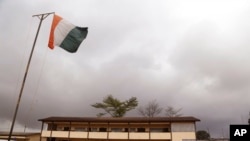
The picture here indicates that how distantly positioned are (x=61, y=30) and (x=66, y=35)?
0.42 meters

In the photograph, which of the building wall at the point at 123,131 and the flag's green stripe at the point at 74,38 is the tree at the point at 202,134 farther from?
the flag's green stripe at the point at 74,38

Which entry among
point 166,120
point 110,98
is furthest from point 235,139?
point 110,98

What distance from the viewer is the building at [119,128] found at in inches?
1534

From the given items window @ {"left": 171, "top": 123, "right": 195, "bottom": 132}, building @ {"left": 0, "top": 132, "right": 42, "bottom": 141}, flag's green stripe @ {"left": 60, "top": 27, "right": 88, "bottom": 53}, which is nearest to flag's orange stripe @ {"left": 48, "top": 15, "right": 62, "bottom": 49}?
flag's green stripe @ {"left": 60, "top": 27, "right": 88, "bottom": 53}

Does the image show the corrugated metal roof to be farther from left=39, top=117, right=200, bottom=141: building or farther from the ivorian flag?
the ivorian flag

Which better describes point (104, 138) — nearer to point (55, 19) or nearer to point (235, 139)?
point (55, 19)

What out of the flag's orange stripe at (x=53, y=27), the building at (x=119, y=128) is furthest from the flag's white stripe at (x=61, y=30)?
the building at (x=119, y=128)

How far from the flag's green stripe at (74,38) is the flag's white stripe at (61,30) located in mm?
184

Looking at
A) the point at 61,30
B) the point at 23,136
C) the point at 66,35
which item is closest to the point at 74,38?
the point at 66,35

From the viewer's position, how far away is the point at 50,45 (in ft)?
50.2

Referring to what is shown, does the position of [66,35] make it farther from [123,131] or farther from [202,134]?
[202,134]

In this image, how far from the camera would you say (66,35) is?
1566cm

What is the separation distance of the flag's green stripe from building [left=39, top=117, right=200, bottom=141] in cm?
2692

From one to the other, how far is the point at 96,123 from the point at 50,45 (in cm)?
2935
